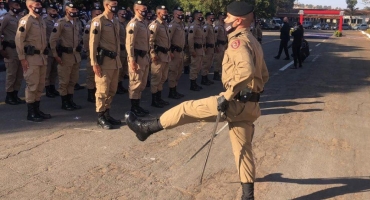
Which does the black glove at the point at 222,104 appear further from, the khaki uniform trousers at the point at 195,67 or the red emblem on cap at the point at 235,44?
the khaki uniform trousers at the point at 195,67

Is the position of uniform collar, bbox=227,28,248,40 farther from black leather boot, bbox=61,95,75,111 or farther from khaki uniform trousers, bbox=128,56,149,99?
black leather boot, bbox=61,95,75,111

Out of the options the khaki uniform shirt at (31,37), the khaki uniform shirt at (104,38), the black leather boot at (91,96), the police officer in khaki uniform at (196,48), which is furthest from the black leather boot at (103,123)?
the police officer in khaki uniform at (196,48)

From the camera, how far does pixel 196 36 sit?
1080cm

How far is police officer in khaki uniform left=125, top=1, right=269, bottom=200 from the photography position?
3758 millimetres

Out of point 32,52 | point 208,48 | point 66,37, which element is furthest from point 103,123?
point 208,48

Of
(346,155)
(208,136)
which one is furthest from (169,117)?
(346,155)

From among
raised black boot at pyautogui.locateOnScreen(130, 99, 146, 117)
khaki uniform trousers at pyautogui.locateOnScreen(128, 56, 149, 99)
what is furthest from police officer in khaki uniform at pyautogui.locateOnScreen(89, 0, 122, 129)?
raised black boot at pyautogui.locateOnScreen(130, 99, 146, 117)

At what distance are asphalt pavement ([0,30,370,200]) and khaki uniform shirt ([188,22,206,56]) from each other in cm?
259

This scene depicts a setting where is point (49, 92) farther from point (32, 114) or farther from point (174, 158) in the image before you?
point (174, 158)

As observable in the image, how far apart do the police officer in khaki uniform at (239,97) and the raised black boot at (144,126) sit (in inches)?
5.4

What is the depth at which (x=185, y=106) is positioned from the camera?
4.09 m

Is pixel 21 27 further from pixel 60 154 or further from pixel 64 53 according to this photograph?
pixel 60 154

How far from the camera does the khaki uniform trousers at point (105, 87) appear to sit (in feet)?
21.6

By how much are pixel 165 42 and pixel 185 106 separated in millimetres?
4549
